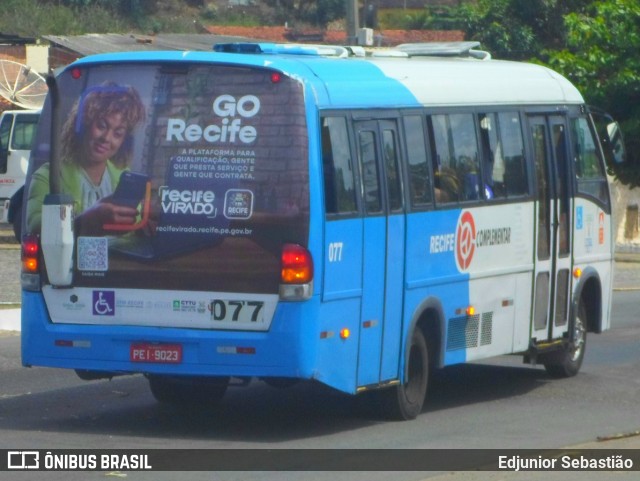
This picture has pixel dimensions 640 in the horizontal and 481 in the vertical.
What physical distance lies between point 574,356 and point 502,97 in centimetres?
282

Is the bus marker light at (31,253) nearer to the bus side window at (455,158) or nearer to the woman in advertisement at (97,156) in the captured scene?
the woman in advertisement at (97,156)

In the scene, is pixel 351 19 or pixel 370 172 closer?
pixel 370 172

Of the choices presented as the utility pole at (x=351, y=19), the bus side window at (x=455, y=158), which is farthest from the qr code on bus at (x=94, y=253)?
the utility pole at (x=351, y=19)

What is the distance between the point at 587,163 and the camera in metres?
13.3

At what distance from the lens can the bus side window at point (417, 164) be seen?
10445mm

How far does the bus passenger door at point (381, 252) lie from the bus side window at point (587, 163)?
11.0 ft

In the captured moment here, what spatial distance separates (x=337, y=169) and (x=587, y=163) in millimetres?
4535

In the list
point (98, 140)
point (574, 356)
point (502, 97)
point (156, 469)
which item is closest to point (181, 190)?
point (98, 140)

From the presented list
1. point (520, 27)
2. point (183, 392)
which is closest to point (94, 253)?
point (183, 392)

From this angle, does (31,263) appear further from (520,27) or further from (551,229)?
(520,27)

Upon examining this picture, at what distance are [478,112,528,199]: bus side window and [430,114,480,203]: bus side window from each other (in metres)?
0.18

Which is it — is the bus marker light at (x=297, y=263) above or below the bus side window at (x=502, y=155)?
below

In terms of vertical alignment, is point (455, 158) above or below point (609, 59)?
above

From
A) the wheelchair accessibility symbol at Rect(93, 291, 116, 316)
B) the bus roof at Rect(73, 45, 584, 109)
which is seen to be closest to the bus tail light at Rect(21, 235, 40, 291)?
Result: the wheelchair accessibility symbol at Rect(93, 291, 116, 316)
